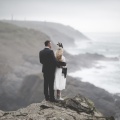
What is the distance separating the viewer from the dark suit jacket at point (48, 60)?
25.5 ft

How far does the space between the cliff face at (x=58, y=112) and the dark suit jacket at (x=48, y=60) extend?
1194 mm

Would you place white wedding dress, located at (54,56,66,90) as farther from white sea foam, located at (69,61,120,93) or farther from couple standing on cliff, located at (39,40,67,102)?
white sea foam, located at (69,61,120,93)

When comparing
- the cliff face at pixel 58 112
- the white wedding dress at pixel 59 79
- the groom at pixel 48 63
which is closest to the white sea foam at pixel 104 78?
the cliff face at pixel 58 112

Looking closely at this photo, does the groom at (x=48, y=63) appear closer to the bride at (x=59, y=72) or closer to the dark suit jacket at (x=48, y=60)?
the dark suit jacket at (x=48, y=60)

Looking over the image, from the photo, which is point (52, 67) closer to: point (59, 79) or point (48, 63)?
point (48, 63)

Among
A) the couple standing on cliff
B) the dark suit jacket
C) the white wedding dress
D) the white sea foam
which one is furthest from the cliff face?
the white sea foam

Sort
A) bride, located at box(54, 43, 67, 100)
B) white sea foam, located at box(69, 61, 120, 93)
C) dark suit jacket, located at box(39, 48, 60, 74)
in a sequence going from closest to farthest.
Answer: dark suit jacket, located at box(39, 48, 60, 74)
bride, located at box(54, 43, 67, 100)
white sea foam, located at box(69, 61, 120, 93)

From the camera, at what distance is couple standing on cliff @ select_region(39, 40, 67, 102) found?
7801mm

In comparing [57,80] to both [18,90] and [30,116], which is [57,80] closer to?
[30,116]

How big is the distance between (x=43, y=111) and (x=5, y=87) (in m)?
26.6

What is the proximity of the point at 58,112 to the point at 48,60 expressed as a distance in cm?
173

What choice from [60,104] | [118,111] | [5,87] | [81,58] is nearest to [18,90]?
[5,87]

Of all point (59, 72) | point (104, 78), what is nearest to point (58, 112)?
point (59, 72)

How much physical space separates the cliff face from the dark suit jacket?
1194 millimetres
